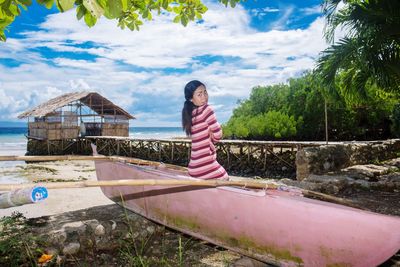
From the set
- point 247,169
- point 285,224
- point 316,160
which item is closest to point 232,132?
point 247,169

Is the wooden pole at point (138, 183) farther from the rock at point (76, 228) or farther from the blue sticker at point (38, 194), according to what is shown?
the rock at point (76, 228)

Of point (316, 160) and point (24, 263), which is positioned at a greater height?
point (316, 160)

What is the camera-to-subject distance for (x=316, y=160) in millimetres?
8344

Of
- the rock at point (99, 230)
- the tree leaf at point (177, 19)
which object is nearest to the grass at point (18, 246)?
the rock at point (99, 230)

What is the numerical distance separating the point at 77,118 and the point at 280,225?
25560 mm

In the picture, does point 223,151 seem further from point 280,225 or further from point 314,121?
point 280,225

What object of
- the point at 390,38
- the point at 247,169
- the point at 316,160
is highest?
the point at 390,38

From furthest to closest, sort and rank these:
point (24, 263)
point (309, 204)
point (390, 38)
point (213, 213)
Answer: point (390, 38), point (213, 213), point (24, 263), point (309, 204)

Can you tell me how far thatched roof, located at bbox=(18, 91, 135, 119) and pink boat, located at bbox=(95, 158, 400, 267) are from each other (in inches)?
884

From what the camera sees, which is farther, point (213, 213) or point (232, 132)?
point (232, 132)

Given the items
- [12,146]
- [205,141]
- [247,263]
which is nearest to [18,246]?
[205,141]

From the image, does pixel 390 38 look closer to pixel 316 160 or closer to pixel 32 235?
pixel 316 160

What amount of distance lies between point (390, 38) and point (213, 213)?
6949 mm

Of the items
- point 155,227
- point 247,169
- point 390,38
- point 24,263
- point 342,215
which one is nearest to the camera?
point 342,215
